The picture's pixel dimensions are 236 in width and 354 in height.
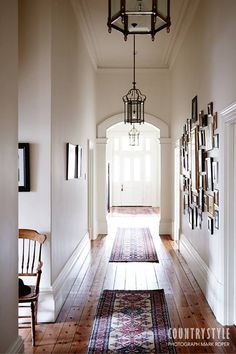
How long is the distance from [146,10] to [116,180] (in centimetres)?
1592

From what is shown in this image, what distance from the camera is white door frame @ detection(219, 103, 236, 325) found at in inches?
167

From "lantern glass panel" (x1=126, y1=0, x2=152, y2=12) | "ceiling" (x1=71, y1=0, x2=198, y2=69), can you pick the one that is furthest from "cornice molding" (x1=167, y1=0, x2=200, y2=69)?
"lantern glass panel" (x1=126, y1=0, x2=152, y2=12)

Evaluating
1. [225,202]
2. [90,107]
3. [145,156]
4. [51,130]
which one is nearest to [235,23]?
[225,202]

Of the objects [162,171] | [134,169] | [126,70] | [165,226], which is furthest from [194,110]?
[134,169]

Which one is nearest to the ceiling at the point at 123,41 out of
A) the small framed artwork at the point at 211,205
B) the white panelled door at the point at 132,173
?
the small framed artwork at the point at 211,205

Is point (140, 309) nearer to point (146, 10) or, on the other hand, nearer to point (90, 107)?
point (146, 10)

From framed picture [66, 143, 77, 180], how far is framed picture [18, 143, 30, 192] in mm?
1131

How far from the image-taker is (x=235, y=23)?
3.97 m

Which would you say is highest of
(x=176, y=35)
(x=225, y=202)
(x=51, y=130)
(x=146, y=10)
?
(x=176, y=35)

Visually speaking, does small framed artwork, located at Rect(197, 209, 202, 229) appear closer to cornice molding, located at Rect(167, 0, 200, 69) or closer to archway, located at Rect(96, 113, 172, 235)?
cornice molding, located at Rect(167, 0, 200, 69)

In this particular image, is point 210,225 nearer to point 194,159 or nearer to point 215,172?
point 215,172

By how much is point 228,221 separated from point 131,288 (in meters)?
2.03

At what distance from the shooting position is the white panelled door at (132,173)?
19.0 m

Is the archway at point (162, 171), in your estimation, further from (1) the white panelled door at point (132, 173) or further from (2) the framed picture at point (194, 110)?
(1) the white panelled door at point (132, 173)
